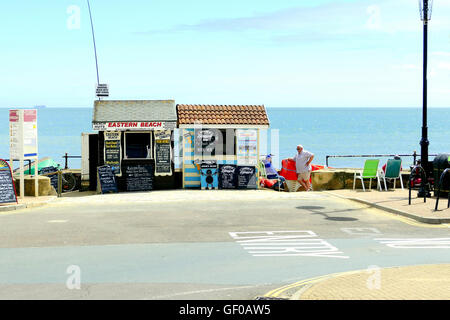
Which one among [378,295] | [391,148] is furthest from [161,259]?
[391,148]

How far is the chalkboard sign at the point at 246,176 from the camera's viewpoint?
23000 millimetres

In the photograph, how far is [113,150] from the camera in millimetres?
22656

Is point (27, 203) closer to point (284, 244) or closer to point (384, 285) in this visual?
point (284, 244)

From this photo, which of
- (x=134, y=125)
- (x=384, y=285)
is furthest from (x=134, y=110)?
(x=384, y=285)

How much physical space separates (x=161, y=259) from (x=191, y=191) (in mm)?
11523

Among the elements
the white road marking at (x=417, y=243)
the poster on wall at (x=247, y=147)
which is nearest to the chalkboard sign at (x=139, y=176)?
the poster on wall at (x=247, y=147)

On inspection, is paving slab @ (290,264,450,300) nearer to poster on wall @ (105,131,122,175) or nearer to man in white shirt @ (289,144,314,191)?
man in white shirt @ (289,144,314,191)

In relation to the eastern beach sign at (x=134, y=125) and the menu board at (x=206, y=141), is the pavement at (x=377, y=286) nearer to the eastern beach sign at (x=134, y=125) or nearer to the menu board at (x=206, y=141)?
the menu board at (x=206, y=141)

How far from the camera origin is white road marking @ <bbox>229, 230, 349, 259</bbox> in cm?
1123

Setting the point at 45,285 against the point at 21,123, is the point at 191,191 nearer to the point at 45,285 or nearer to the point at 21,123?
the point at 21,123

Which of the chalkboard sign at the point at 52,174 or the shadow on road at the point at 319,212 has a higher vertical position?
the chalkboard sign at the point at 52,174

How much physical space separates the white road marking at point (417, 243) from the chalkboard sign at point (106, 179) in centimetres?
1194

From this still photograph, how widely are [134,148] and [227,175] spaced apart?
3629mm

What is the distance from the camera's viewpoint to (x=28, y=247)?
11742 millimetres
